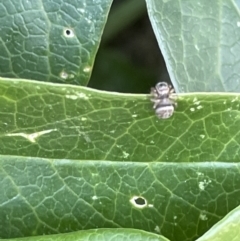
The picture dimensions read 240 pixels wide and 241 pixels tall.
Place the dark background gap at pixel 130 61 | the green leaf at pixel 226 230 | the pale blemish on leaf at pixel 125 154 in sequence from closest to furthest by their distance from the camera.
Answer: the green leaf at pixel 226 230
the pale blemish on leaf at pixel 125 154
the dark background gap at pixel 130 61

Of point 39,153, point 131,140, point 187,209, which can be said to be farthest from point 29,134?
point 187,209

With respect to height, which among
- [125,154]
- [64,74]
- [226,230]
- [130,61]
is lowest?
[226,230]

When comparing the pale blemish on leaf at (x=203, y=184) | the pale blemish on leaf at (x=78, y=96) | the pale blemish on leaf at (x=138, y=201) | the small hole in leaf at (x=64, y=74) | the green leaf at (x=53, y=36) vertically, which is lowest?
the pale blemish on leaf at (x=138, y=201)

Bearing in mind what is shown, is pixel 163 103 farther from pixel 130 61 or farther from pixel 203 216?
pixel 130 61

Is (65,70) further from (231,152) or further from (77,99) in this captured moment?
(231,152)

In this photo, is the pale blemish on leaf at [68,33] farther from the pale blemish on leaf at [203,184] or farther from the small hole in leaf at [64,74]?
the pale blemish on leaf at [203,184]

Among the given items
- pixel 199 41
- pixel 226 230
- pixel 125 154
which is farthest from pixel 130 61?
pixel 226 230

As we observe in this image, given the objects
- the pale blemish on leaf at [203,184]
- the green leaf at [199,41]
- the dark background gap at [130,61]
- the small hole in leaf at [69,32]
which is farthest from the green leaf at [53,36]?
the dark background gap at [130,61]
